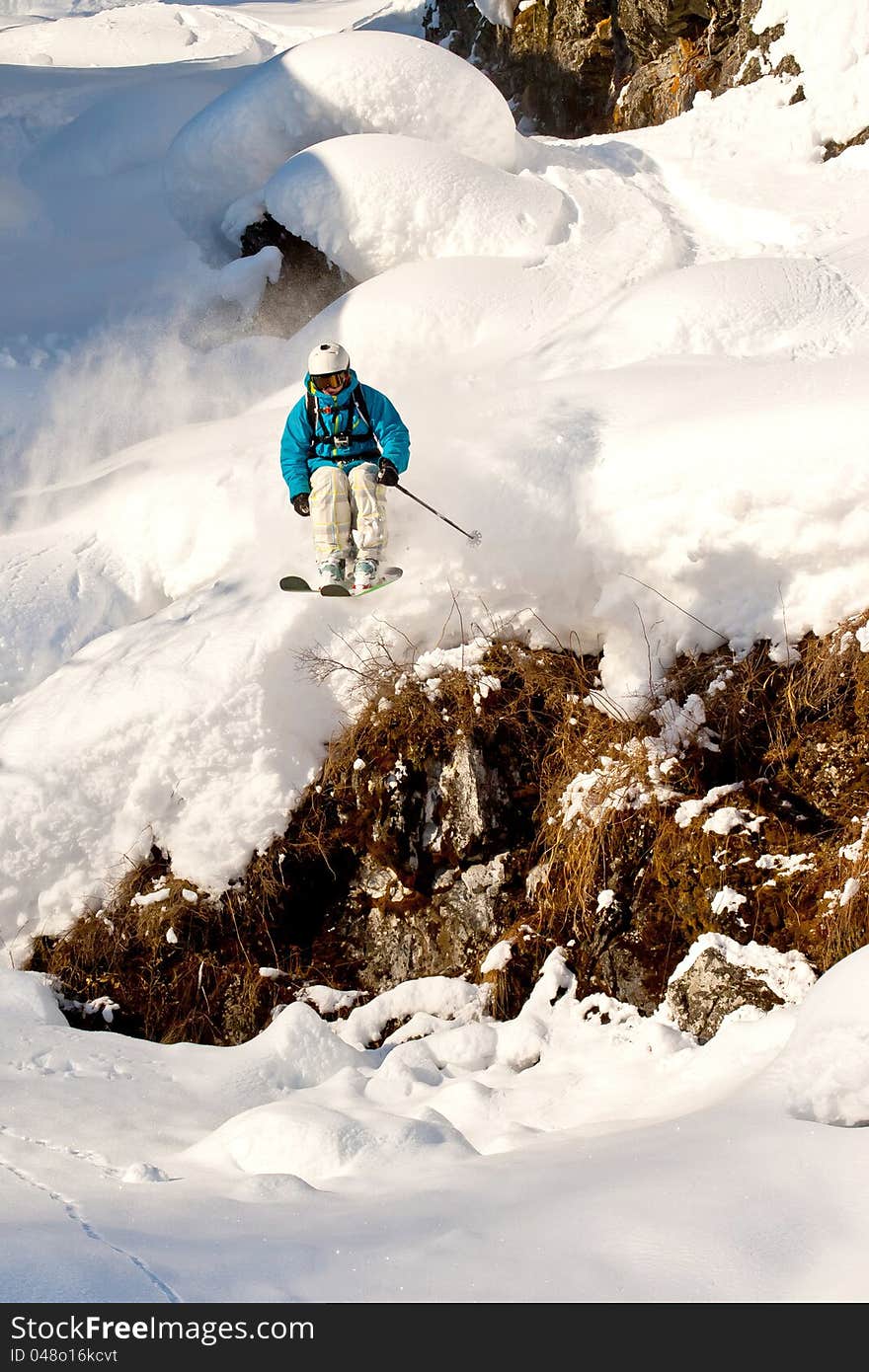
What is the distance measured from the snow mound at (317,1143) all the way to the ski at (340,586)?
102 inches

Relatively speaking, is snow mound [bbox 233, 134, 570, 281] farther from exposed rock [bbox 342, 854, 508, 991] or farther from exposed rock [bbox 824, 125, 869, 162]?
exposed rock [bbox 342, 854, 508, 991]

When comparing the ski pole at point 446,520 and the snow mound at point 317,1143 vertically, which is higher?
the ski pole at point 446,520

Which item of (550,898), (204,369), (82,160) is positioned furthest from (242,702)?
(82,160)

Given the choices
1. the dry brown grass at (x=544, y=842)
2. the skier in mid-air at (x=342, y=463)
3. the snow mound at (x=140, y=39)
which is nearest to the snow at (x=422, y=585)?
the dry brown grass at (x=544, y=842)

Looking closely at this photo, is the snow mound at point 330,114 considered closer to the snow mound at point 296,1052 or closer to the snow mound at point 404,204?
the snow mound at point 404,204

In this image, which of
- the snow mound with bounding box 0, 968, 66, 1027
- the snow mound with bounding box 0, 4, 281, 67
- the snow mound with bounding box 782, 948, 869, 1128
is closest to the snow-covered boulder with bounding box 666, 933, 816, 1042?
the snow mound with bounding box 782, 948, 869, 1128

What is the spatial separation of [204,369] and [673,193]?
3.82 meters

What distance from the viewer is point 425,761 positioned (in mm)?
5547

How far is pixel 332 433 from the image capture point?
5.92 meters

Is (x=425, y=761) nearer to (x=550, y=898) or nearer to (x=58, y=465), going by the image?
(x=550, y=898)

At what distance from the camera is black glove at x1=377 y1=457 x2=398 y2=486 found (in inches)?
226

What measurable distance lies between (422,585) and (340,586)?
1.71ft

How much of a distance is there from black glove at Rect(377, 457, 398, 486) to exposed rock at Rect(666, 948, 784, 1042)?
9.01 ft

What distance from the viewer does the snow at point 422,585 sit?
2.73 metres
